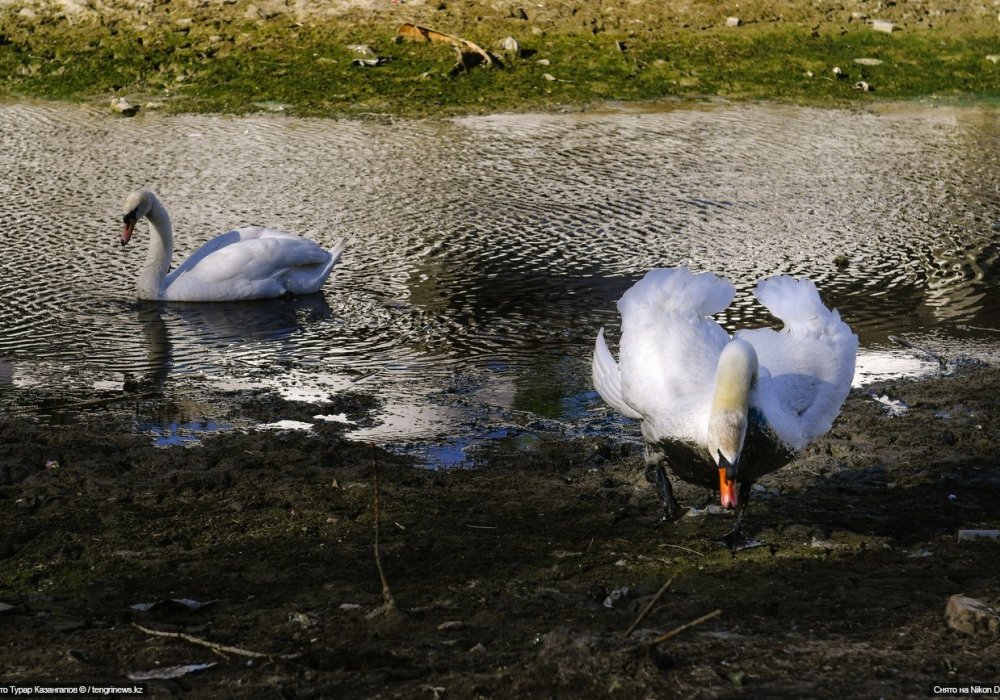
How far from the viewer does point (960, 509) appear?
4938mm

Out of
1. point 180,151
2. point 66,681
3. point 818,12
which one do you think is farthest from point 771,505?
point 818,12

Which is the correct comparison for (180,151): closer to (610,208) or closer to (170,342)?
(610,208)

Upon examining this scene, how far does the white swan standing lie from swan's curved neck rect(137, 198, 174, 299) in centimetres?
365

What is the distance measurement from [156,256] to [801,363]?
469 cm

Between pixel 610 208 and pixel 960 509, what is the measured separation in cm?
559

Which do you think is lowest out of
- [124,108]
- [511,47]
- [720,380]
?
[720,380]

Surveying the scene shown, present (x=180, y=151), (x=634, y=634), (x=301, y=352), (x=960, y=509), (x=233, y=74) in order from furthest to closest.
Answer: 1. (x=233, y=74)
2. (x=180, y=151)
3. (x=301, y=352)
4. (x=960, y=509)
5. (x=634, y=634)

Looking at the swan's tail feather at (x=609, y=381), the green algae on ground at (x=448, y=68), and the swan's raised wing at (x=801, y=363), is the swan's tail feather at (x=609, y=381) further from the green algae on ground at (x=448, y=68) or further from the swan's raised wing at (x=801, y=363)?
the green algae on ground at (x=448, y=68)

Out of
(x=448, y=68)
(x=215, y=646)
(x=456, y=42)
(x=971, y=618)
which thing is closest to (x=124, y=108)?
(x=448, y=68)

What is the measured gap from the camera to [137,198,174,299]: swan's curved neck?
7941 mm

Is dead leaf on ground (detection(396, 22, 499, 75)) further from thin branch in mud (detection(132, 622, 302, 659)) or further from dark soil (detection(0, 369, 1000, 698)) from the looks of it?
thin branch in mud (detection(132, 622, 302, 659))

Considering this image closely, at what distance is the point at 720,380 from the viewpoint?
4359mm

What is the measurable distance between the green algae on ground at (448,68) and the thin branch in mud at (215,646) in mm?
10025

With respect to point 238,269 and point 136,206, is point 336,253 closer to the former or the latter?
point 238,269
